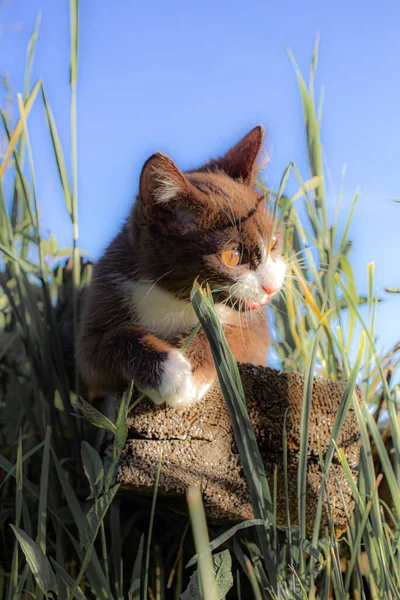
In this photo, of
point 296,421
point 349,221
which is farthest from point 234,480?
point 349,221

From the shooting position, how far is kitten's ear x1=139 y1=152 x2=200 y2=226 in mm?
1561

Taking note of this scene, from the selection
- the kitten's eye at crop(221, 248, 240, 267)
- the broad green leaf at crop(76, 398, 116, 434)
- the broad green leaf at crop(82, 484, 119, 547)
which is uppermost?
the kitten's eye at crop(221, 248, 240, 267)

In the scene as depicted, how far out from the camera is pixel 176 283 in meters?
1.64

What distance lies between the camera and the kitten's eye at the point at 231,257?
157 centimetres

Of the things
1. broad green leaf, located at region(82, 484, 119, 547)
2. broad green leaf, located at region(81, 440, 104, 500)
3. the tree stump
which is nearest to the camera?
broad green leaf, located at region(82, 484, 119, 547)

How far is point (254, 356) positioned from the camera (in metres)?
1.82

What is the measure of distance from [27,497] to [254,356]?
0.79 meters

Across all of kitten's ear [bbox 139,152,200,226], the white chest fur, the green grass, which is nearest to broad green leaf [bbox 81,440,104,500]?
the green grass

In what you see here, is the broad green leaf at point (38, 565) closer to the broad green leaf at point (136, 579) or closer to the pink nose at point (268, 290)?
the broad green leaf at point (136, 579)

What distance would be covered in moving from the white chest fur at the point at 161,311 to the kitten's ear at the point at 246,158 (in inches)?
18.6

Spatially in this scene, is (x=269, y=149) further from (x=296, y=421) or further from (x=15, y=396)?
(x=15, y=396)

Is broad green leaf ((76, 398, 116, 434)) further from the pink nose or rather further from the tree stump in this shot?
the pink nose

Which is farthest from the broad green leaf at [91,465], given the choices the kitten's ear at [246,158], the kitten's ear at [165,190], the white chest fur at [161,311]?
the kitten's ear at [246,158]

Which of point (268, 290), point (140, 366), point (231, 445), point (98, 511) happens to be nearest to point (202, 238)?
point (268, 290)
